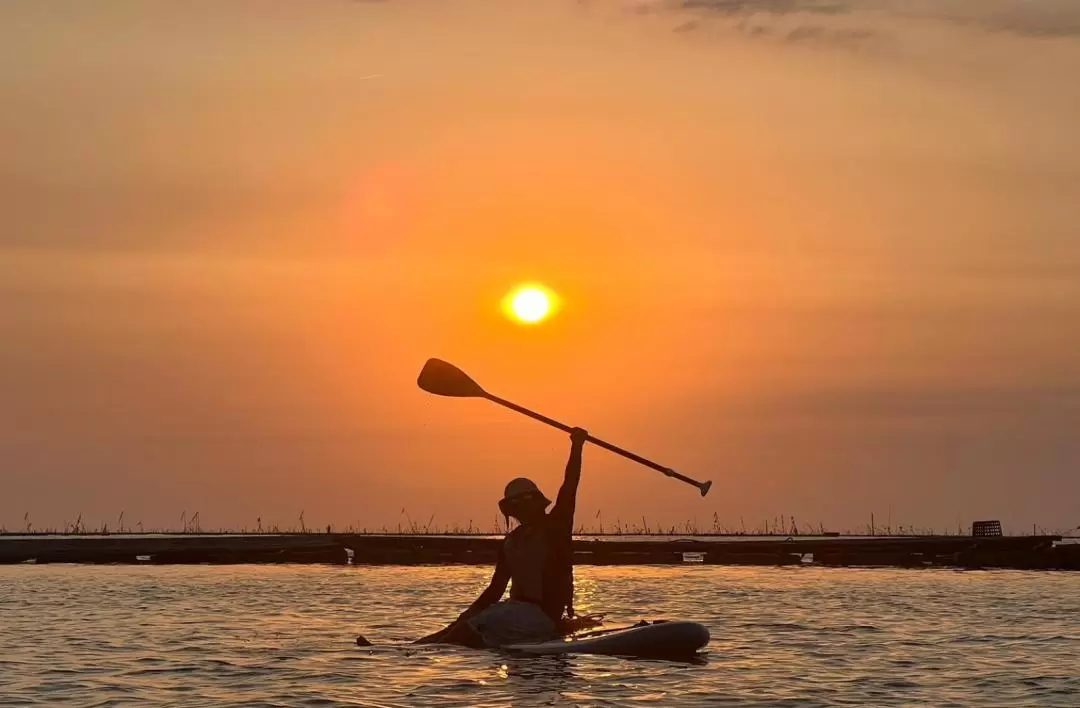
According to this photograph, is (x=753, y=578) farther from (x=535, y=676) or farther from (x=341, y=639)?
(x=535, y=676)

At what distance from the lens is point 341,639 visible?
28.8 m

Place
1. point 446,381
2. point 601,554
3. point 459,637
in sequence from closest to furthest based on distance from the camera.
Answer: point 459,637 < point 446,381 < point 601,554

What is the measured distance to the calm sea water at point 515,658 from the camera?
65.8ft

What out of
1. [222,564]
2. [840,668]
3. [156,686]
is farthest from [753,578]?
[156,686]

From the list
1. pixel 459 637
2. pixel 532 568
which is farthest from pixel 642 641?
pixel 459 637

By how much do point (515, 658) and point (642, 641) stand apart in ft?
7.52

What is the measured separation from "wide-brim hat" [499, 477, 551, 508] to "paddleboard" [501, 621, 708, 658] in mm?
2594

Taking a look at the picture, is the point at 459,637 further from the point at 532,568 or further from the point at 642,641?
the point at 642,641

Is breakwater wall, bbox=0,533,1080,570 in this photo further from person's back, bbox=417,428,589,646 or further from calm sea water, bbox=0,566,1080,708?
person's back, bbox=417,428,589,646

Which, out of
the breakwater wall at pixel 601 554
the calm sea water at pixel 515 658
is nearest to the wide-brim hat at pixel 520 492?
the calm sea water at pixel 515 658

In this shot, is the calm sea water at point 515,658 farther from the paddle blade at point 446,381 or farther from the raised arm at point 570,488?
the paddle blade at point 446,381

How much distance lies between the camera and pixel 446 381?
2747 cm

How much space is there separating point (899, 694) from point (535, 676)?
18.2 feet

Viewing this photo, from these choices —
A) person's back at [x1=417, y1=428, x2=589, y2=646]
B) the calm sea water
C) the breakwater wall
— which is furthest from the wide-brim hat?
the breakwater wall
